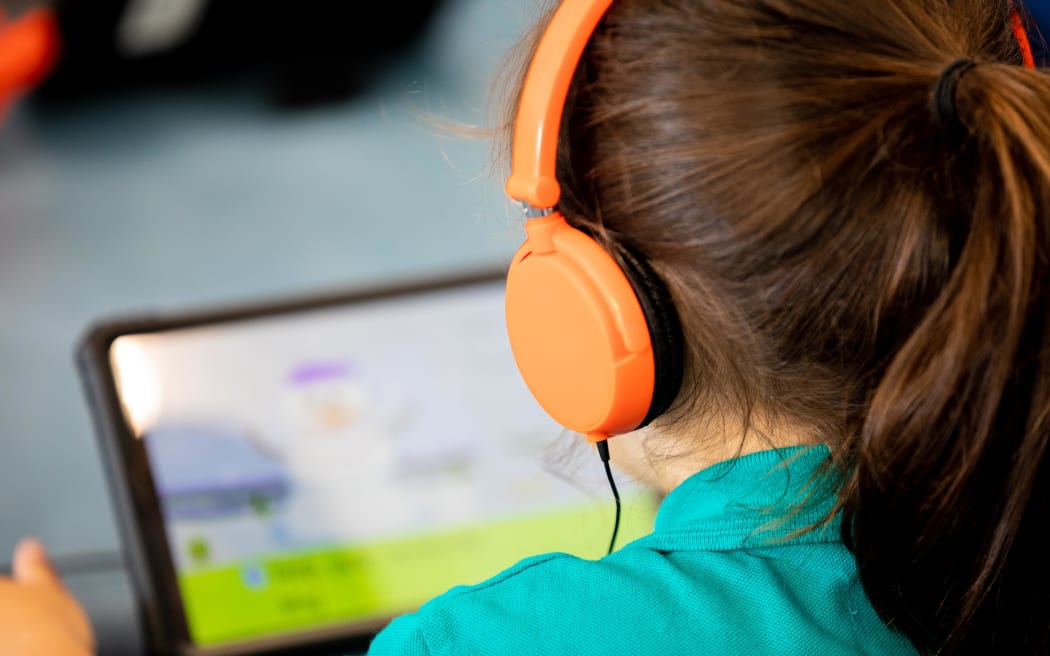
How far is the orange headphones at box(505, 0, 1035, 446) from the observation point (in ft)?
1.67

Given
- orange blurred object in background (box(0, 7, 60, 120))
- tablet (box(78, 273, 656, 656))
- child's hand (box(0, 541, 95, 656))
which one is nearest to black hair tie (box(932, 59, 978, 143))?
tablet (box(78, 273, 656, 656))

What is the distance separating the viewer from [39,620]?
812 mm

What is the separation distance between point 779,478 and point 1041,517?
13 cm

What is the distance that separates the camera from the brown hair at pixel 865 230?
47cm

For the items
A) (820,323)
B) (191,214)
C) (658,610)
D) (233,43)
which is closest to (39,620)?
(658,610)

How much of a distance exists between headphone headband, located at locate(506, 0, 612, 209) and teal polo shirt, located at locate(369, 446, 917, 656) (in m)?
0.19

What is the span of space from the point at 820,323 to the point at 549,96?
167mm

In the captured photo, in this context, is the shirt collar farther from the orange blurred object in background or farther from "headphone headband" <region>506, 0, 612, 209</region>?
the orange blurred object in background

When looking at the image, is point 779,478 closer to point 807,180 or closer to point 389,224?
point 807,180

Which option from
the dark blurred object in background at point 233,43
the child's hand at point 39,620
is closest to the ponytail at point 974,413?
the child's hand at point 39,620

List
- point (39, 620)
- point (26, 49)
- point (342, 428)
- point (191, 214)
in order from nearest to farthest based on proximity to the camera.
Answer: point (39, 620) → point (342, 428) → point (191, 214) → point (26, 49)

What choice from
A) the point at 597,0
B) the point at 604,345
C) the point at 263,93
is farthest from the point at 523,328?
the point at 263,93

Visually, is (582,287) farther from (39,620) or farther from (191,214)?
(191,214)

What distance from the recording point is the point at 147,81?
220 centimetres
